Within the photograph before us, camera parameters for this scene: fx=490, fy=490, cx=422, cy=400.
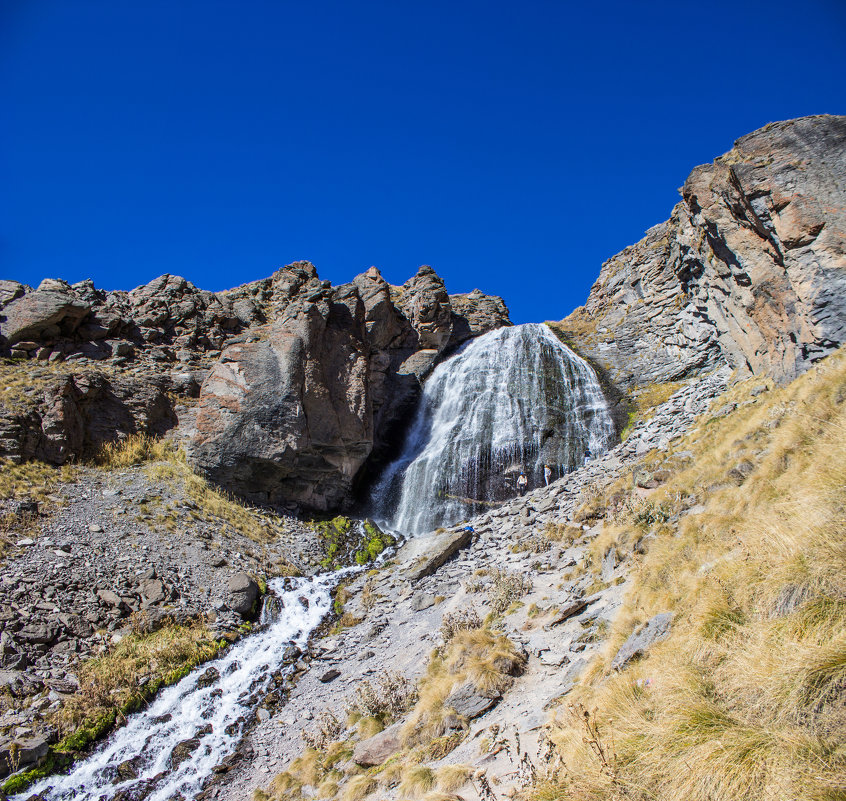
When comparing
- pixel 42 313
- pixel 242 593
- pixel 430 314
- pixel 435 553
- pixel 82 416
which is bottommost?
pixel 435 553

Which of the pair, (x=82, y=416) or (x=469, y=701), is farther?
(x=82, y=416)

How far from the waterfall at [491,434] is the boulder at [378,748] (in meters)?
16.0

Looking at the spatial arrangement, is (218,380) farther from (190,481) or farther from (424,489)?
(424,489)

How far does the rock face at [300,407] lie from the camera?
2367cm

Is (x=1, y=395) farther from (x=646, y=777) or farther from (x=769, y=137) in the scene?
(x=769, y=137)

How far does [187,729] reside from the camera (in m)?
11.3

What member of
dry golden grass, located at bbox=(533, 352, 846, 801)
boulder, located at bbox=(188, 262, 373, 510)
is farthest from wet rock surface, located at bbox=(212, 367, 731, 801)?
boulder, located at bbox=(188, 262, 373, 510)

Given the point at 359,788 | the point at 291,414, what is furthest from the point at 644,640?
the point at 291,414

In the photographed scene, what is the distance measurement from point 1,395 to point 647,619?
990 inches

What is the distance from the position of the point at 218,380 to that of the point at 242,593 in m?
12.3

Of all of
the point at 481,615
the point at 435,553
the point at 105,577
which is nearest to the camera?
the point at 481,615

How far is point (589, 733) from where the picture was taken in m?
4.40

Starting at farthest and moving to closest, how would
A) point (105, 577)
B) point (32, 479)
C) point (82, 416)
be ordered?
point (82, 416) < point (32, 479) < point (105, 577)

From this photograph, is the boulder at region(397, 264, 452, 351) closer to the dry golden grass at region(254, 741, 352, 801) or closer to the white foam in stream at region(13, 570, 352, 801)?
the white foam in stream at region(13, 570, 352, 801)
